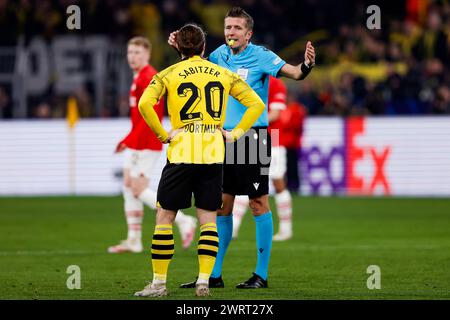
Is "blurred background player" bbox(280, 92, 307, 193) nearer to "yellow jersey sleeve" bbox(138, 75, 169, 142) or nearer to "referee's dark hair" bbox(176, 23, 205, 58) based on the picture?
"referee's dark hair" bbox(176, 23, 205, 58)

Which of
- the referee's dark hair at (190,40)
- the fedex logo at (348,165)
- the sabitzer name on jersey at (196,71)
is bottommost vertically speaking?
the fedex logo at (348,165)

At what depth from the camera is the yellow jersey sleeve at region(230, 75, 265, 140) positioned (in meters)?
8.50

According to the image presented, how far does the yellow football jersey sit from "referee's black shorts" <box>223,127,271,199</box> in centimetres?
71

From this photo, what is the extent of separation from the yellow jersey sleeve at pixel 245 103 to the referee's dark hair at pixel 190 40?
38 centimetres

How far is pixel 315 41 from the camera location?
81.5ft

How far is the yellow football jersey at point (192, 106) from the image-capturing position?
8336 millimetres

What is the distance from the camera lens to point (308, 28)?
84.4ft

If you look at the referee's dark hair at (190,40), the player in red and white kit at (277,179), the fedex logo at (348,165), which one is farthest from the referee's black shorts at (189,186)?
the fedex logo at (348,165)

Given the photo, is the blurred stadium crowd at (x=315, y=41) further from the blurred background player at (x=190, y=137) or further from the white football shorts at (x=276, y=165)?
the blurred background player at (x=190, y=137)

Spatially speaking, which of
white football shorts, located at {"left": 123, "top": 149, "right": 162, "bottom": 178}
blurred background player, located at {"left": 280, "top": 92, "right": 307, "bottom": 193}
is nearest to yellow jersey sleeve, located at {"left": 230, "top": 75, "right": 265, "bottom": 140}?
white football shorts, located at {"left": 123, "top": 149, "right": 162, "bottom": 178}
